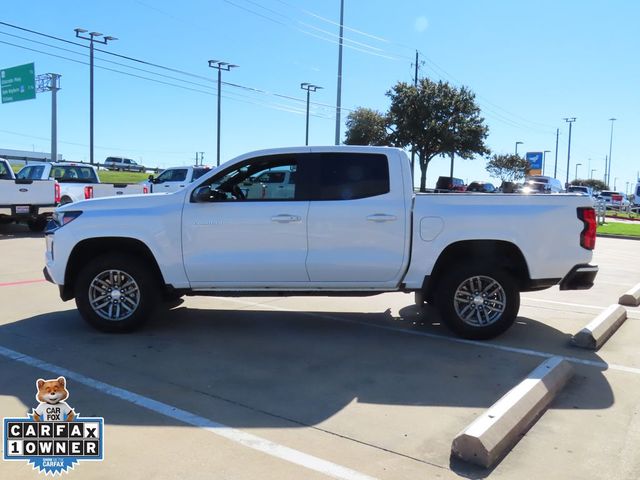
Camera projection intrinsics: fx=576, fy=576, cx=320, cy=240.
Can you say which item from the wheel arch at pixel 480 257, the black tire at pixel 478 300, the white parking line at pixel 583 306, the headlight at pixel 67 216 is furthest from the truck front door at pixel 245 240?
the white parking line at pixel 583 306

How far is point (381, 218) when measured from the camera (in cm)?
593

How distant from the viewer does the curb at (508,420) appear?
11.4 ft

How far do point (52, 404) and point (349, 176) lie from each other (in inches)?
141

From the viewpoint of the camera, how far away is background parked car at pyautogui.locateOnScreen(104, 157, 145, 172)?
61.6 m

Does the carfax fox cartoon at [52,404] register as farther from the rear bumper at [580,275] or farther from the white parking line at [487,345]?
the rear bumper at [580,275]

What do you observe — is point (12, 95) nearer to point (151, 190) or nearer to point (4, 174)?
point (151, 190)

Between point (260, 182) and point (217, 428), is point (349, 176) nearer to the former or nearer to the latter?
point (260, 182)

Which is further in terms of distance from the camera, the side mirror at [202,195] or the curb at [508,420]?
the side mirror at [202,195]

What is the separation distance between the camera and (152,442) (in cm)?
372

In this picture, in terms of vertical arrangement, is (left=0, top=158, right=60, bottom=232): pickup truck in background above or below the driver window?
below

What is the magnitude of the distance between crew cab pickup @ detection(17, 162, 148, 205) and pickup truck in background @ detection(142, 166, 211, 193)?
3.10 metres

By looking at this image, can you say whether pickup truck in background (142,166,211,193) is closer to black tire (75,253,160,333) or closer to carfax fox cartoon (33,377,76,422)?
black tire (75,253,160,333)

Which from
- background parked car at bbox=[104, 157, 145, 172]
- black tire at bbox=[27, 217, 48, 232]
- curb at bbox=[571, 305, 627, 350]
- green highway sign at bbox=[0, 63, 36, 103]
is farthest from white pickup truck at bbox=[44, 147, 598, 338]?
background parked car at bbox=[104, 157, 145, 172]

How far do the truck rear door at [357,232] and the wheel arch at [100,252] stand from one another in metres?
1.73
